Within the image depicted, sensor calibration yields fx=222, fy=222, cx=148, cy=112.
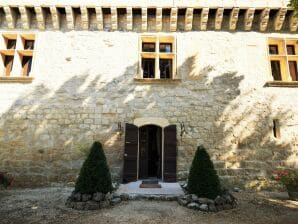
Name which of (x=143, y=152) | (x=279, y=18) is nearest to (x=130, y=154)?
(x=143, y=152)

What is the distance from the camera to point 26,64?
7254 mm

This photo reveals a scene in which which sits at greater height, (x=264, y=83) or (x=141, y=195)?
(x=264, y=83)

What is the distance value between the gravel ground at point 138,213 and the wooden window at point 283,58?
4.04 metres

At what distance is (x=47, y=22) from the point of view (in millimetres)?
7266

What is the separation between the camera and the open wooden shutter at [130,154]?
6207mm

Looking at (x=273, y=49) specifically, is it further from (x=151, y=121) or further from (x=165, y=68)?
(x=151, y=121)

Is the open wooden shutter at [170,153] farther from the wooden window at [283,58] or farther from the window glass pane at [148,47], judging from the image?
the wooden window at [283,58]

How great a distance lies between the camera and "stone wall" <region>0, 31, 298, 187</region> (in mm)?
6387

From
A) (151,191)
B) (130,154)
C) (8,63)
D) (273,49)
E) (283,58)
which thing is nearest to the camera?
(151,191)

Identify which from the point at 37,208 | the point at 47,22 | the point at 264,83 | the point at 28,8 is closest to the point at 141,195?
the point at 37,208

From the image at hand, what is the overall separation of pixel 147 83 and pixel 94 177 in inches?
132

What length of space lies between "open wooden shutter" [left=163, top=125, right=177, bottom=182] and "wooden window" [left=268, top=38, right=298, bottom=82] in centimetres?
390

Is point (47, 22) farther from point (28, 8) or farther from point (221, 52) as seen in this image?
point (221, 52)

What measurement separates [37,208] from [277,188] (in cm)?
617
